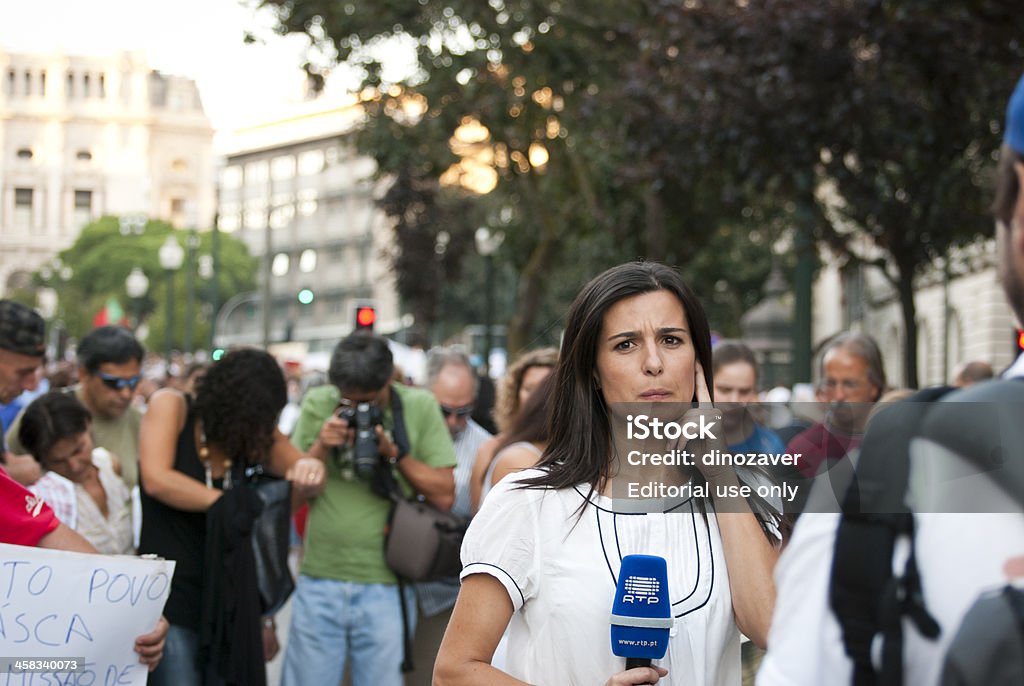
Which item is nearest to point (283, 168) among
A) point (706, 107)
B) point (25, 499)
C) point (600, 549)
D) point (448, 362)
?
point (706, 107)

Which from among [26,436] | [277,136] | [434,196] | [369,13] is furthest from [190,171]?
[26,436]

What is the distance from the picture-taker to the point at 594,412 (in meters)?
2.89

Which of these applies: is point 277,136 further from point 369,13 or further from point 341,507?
point 341,507

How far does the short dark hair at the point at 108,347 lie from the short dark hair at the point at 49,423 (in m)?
0.73

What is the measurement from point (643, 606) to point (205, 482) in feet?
10.5

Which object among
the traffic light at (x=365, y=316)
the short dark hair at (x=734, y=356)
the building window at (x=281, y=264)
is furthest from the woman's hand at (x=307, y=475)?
the building window at (x=281, y=264)

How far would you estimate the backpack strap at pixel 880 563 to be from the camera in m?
1.46

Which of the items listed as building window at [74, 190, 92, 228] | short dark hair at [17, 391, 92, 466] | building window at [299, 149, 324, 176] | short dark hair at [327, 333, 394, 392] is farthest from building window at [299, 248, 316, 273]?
short dark hair at [17, 391, 92, 466]

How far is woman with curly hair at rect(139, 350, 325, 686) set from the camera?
5094 mm

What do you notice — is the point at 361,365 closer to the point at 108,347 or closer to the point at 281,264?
the point at 108,347

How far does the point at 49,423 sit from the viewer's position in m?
5.73

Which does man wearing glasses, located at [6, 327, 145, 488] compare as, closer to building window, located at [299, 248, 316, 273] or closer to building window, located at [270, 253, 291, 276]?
building window, located at [299, 248, 316, 273]

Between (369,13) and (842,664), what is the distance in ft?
63.4

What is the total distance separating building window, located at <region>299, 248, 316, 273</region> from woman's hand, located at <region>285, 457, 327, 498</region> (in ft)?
358
